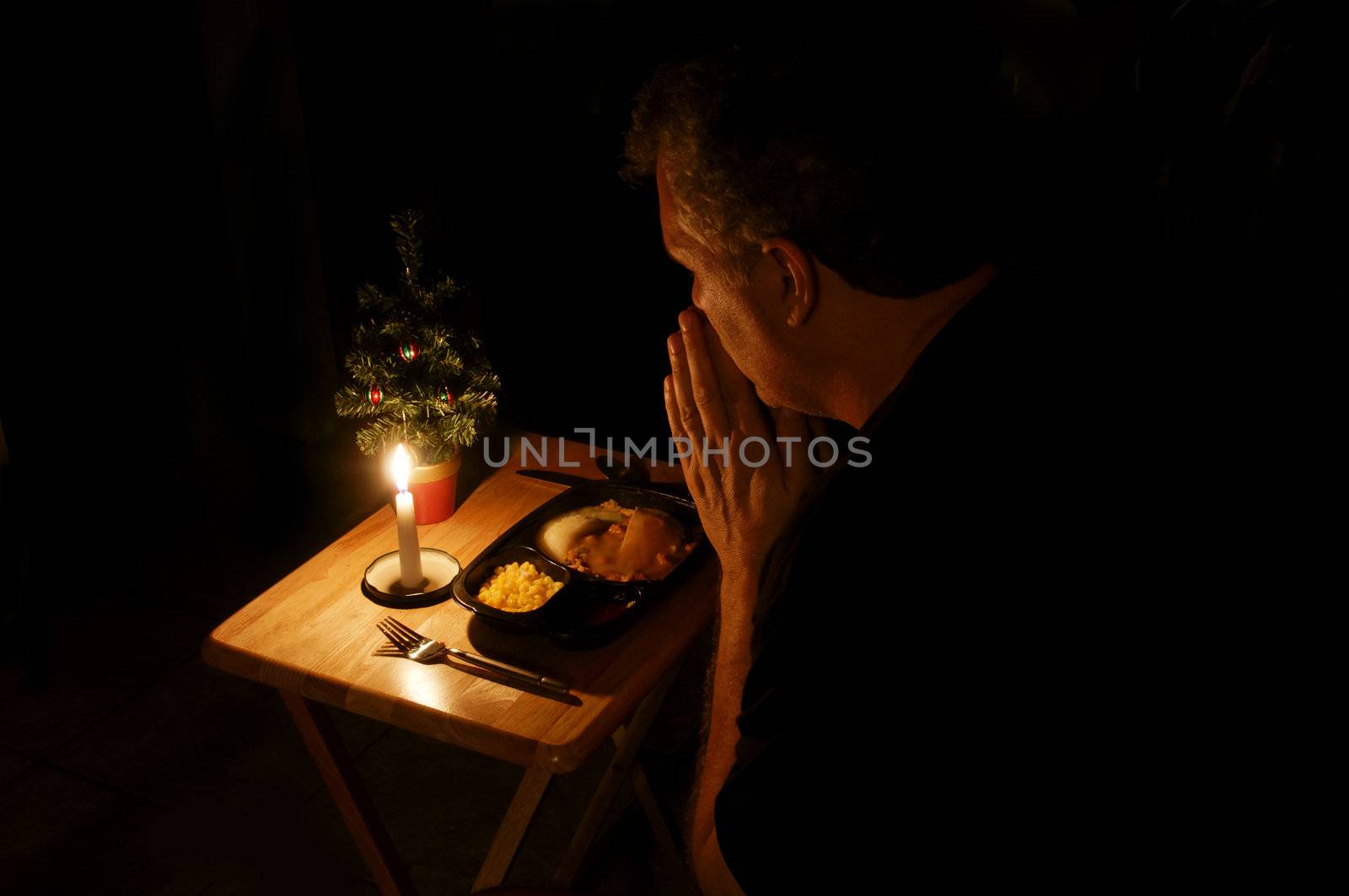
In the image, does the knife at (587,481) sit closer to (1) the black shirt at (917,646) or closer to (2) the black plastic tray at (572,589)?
(2) the black plastic tray at (572,589)

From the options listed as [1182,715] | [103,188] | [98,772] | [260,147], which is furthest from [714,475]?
[103,188]

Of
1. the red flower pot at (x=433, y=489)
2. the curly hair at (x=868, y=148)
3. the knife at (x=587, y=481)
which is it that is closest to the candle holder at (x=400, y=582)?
the red flower pot at (x=433, y=489)

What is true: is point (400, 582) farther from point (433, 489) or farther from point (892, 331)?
point (892, 331)

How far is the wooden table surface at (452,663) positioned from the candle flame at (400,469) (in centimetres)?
20

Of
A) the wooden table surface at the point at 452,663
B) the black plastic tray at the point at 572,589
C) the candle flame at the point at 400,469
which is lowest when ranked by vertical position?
the wooden table surface at the point at 452,663

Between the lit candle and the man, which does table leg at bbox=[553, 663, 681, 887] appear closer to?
the lit candle

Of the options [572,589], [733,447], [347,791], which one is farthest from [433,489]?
[733,447]

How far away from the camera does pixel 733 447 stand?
1.31m

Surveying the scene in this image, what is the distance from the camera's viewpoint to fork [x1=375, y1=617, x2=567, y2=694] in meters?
1.43

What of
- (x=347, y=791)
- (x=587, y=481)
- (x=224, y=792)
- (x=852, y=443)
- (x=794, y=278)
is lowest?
(x=224, y=792)

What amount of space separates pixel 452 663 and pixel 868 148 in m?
0.97

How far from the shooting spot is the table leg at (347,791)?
1566mm

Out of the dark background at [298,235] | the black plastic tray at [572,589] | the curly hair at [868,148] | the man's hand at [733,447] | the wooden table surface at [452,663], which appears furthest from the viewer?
the dark background at [298,235]

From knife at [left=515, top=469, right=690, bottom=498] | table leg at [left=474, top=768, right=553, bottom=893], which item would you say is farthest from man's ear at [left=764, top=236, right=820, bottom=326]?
table leg at [left=474, top=768, right=553, bottom=893]
